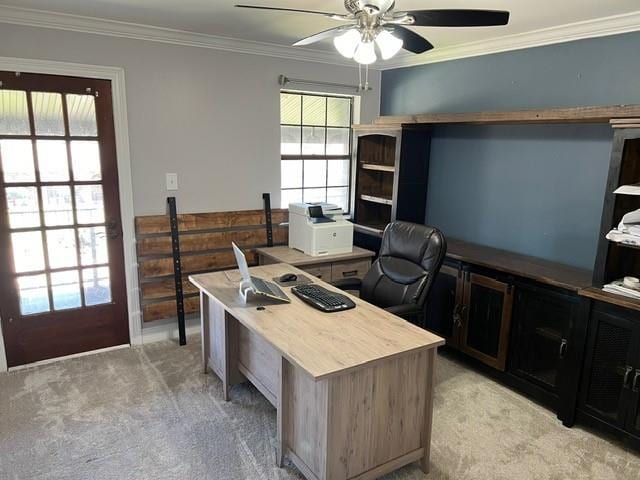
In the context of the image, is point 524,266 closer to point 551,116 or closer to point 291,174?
point 551,116

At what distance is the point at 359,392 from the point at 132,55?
9.03 feet

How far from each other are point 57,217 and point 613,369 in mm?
3551

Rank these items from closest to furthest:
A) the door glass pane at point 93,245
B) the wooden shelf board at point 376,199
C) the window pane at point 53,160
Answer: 1. the window pane at point 53,160
2. the door glass pane at point 93,245
3. the wooden shelf board at point 376,199

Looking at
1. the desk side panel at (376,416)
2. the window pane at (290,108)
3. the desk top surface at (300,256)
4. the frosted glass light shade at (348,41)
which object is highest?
the frosted glass light shade at (348,41)

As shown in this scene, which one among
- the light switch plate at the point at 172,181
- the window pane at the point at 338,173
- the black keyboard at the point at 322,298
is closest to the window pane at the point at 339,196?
the window pane at the point at 338,173

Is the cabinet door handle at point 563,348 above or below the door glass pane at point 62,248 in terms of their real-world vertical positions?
below

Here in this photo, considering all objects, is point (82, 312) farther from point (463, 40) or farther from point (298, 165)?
point (463, 40)

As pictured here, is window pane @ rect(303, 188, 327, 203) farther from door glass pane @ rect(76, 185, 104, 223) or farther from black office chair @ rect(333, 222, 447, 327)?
door glass pane @ rect(76, 185, 104, 223)

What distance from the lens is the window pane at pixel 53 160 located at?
3039 millimetres

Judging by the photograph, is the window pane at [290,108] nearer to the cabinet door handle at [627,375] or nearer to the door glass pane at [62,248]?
the door glass pane at [62,248]

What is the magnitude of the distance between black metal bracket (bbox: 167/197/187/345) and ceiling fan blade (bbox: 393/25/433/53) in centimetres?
210

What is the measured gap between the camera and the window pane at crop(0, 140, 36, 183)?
9.62ft

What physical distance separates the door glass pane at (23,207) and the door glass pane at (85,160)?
11.6 inches


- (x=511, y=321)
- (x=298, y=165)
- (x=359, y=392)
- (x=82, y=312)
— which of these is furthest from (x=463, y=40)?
(x=82, y=312)
